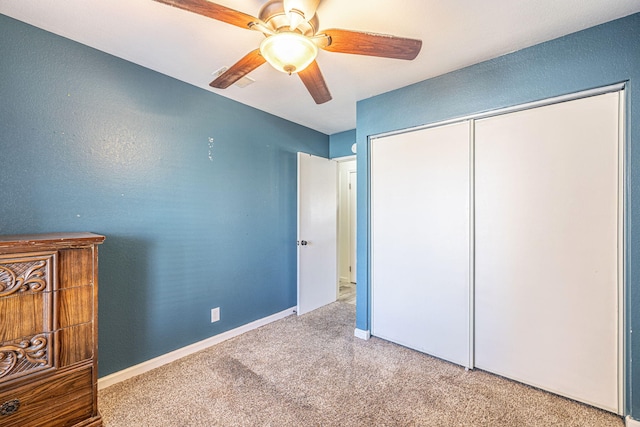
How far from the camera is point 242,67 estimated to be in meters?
1.61

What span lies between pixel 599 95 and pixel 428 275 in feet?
5.31

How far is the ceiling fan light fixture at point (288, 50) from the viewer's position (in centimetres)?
129

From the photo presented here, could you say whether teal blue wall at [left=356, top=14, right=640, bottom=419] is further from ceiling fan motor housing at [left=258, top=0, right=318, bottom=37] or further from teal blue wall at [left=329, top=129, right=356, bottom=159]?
ceiling fan motor housing at [left=258, top=0, right=318, bottom=37]

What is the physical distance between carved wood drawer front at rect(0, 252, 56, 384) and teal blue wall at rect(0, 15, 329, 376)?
0.50m

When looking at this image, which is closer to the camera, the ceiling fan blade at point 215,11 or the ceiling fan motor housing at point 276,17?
the ceiling fan blade at point 215,11

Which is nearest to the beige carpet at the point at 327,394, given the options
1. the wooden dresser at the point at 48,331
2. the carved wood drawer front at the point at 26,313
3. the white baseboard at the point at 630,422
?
the white baseboard at the point at 630,422

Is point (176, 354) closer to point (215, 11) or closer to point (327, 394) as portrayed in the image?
point (327, 394)

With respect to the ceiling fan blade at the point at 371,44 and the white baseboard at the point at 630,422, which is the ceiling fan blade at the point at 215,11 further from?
the white baseboard at the point at 630,422

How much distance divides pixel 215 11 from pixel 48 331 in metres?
1.73

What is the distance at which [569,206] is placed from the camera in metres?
1.81

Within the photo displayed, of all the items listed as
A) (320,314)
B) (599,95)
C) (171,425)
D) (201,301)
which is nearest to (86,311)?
(171,425)

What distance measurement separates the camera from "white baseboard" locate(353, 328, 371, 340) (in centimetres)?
271

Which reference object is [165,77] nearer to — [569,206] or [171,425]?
[171,425]

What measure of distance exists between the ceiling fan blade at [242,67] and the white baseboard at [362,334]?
240 cm
